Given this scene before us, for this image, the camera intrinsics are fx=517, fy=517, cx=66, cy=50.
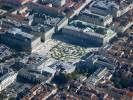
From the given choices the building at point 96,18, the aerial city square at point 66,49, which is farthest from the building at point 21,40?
the building at point 96,18

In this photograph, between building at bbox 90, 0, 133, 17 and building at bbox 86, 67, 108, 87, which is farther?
building at bbox 90, 0, 133, 17

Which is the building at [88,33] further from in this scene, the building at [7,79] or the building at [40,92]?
the building at [40,92]

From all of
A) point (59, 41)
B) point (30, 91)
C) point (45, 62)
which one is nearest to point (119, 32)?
point (59, 41)

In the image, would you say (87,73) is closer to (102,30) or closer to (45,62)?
(45,62)

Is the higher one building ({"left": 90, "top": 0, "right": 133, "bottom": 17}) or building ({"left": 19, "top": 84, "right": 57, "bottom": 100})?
building ({"left": 90, "top": 0, "right": 133, "bottom": 17})

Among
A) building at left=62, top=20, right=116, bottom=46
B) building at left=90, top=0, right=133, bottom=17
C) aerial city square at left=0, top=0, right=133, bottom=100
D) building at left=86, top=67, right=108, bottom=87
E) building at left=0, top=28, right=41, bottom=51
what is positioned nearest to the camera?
aerial city square at left=0, top=0, right=133, bottom=100

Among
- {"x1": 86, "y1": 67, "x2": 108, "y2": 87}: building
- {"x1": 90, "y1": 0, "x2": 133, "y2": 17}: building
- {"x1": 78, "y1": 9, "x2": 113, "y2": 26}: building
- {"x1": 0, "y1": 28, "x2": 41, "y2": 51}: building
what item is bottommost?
{"x1": 86, "y1": 67, "x2": 108, "y2": 87}: building

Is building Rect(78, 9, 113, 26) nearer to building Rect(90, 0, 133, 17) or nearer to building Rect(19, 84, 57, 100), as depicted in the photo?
building Rect(90, 0, 133, 17)

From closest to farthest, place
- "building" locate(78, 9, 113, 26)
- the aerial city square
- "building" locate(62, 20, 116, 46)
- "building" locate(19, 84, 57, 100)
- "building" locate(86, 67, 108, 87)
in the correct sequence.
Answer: "building" locate(19, 84, 57, 100) → the aerial city square → "building" locate(86, 67, 108, 87) → "building" locate(62, 20, 116, 46) → "building" locate(78, 9, 113, 26)

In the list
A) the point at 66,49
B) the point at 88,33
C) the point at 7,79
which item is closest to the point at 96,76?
the point at 66,49

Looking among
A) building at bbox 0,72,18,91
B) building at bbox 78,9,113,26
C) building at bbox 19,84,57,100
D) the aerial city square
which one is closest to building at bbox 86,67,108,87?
the aerial city square
